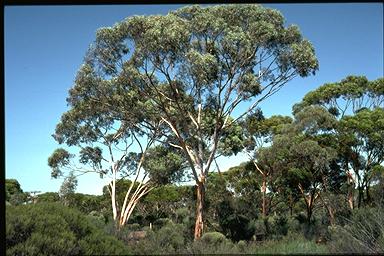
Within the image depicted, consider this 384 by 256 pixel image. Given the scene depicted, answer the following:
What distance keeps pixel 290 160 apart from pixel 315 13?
37.9 ft

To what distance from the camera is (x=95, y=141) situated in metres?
22.1

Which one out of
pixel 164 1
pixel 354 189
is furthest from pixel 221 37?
pixel 164 1

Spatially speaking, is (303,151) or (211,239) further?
(303,151)

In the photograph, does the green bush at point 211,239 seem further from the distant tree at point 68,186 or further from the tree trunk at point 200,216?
the distant tree at point 68,186

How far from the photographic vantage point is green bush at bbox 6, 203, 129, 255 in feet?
16.4

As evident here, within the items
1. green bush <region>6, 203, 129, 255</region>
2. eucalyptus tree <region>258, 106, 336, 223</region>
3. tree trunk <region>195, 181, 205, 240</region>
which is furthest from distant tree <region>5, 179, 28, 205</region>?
eucalyptus tree <region>258, 106, 336, 223</region>

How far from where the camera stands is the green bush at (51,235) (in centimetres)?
499

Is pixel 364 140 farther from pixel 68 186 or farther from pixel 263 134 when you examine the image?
pixel 68 186

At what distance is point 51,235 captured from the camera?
17.2 feet

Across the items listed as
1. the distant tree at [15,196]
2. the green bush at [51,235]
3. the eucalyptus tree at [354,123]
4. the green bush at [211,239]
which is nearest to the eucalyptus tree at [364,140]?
the eucalyptus tree at [354,123]

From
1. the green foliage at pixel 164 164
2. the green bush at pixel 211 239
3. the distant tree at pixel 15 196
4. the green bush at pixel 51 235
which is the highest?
the green foliage at pixel 164 164

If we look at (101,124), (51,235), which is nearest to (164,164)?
(101,124)

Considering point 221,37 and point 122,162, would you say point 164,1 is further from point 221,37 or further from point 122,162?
point 122,162

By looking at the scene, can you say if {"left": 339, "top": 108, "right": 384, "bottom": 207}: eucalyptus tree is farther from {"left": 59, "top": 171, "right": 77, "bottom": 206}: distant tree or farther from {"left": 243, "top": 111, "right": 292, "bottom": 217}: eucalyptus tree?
{"left": 59, "top": 171, "right": 77, "bottom": 206}: distant tree
